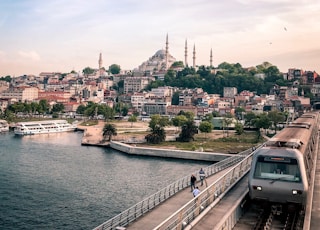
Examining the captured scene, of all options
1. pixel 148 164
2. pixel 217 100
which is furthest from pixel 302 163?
pixel 217 100

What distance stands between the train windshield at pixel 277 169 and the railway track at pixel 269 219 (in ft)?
4.41

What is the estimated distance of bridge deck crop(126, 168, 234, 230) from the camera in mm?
12234

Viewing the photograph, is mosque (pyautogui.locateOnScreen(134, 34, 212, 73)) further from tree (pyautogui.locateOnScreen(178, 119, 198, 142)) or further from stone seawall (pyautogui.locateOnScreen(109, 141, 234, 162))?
stone seawall (pyautogui.locateOnScreen(109, 141, 234, 162))

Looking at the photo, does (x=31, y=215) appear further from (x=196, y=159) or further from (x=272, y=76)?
(x=272, y=76)

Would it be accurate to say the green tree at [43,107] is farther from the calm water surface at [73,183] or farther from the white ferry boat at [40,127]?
the calm water surface at [73,183]

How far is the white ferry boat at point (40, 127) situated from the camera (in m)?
63.4

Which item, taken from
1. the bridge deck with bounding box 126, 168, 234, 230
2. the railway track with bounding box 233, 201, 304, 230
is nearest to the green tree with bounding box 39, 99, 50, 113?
the bridge deck with bounding box 126, 168, 234, 230

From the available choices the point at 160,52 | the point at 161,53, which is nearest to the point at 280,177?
the point at 161,53

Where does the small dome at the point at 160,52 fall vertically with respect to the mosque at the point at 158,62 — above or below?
above

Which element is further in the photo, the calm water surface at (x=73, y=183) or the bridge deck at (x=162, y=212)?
the calm water surface at (x=73, y=183)

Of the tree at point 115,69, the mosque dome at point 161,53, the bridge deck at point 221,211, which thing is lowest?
the bridge deck at point 221,211

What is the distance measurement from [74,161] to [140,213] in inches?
997

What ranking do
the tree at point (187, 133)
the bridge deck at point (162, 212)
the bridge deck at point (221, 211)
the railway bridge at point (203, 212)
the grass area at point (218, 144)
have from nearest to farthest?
the bridge deck at point (221, 211)
the railway bridge at point (203, 212)
the bridge deck at point (162, 212)
the grass area at point (218, 144)
the tree at point (187, 133)

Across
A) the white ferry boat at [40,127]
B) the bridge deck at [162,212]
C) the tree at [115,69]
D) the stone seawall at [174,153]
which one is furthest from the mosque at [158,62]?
the bridge deck at [162,212]
